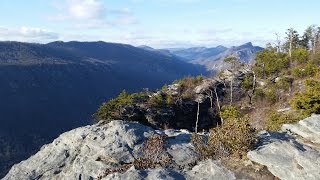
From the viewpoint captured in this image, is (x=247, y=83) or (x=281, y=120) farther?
(x=247, y=83)

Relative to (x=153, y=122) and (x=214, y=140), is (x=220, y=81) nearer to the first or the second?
(x=153, y=122)

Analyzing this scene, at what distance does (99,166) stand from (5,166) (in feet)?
606

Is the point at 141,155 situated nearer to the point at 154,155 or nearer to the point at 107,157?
the point at 154,155

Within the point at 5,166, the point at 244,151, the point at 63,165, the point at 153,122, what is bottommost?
the point at 5,166

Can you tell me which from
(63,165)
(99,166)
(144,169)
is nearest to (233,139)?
(144,169)

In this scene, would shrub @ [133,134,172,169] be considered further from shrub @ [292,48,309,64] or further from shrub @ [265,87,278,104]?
shrub @ [292,48,309,64]

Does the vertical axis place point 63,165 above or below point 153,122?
above

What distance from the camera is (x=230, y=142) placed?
19.4 m

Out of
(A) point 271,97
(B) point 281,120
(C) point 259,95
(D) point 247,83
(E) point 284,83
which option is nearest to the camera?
(B) point 281,120

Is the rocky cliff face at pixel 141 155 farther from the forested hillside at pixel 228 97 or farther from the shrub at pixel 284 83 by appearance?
the shrub at pixel 284 83

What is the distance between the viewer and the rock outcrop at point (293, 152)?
1672 cm

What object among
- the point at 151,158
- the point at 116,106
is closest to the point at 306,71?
the point at 116,106

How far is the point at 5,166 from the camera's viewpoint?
19125 cm

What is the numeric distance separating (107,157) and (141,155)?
1.59 metres
